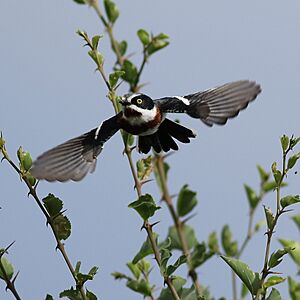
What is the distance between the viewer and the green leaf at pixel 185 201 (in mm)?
2215

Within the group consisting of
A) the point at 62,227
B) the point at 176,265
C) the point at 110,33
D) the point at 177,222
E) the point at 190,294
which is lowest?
the point at 190,294

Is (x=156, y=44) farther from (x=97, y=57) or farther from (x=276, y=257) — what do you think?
(x=276, y=257)

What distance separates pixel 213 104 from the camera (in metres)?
3.00

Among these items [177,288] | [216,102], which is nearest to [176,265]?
[177,288]

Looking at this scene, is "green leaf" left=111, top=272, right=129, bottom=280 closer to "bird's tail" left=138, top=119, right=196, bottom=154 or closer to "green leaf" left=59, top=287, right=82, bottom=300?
"green leaf" left=59, top=287, right=82, bottom=300

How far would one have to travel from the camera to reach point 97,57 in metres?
2.37

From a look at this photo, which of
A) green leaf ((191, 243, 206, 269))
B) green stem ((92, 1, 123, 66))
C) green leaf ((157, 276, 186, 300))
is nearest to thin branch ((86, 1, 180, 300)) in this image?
green stem ((92, 1, 123, 66))

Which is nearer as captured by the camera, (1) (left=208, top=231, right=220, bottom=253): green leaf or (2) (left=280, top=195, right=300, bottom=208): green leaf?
(2) (left=280, top=195, right=300, bottom=208): green leaf

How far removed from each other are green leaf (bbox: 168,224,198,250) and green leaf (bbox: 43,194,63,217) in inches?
16.5

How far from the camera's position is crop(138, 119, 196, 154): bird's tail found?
9.05ft

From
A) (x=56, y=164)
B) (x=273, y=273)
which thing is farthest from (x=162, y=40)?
(x=273, y=273)

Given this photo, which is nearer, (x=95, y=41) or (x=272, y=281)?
(x=272, y=281)

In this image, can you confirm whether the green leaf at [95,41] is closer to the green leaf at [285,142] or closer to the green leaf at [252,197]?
the green leaf at [285,142]

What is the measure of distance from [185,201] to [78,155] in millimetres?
646
